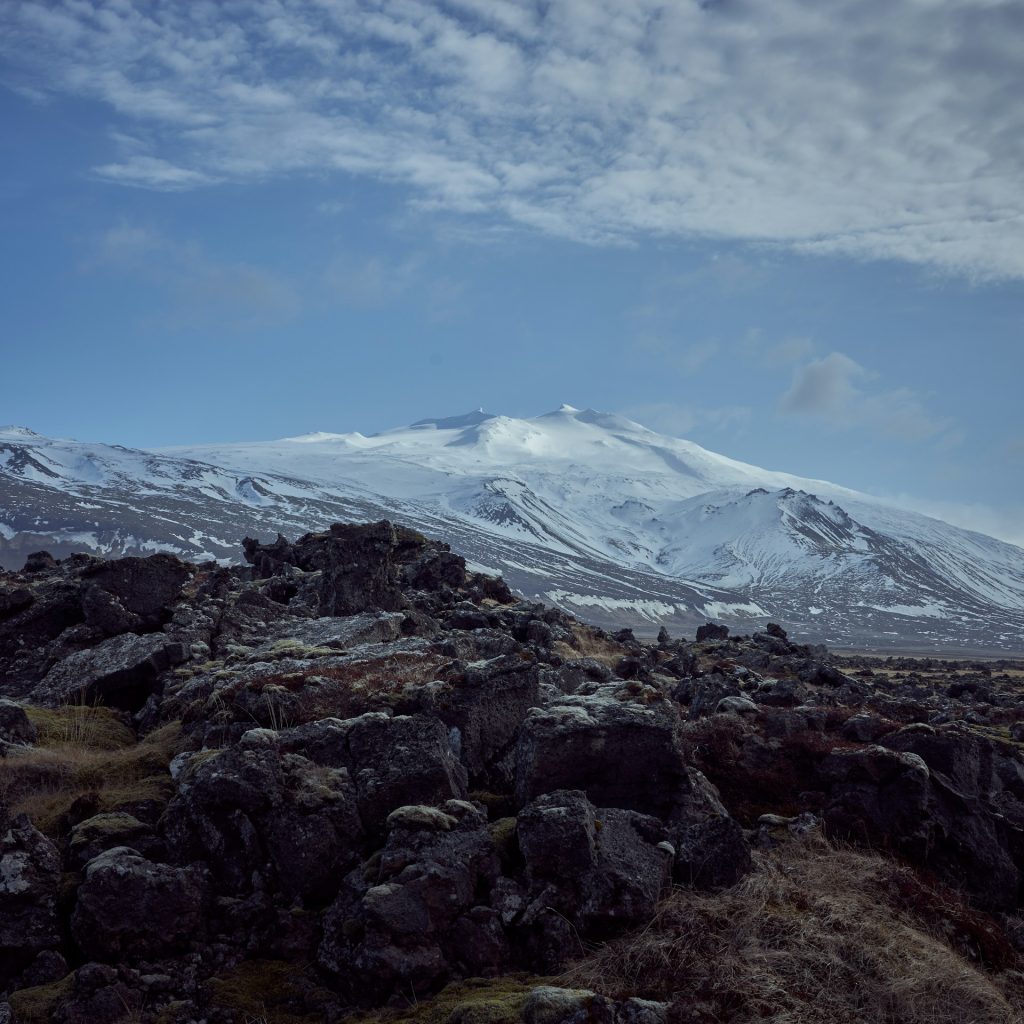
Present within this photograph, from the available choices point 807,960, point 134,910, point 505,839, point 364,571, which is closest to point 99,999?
point 134,910

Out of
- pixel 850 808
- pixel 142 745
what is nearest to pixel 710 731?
pixel 850 808

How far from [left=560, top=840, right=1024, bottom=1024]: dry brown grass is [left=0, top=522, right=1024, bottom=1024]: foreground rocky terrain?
30 millimetres

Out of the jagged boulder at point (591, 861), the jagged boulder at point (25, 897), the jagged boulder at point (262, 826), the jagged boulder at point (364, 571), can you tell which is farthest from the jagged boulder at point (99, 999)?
the jagged boulder at point (364, 571)

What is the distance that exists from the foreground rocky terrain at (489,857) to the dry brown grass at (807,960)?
3 cm

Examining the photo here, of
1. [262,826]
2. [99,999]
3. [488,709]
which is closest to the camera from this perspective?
[99,999]

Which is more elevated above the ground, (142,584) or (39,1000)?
(142,584)

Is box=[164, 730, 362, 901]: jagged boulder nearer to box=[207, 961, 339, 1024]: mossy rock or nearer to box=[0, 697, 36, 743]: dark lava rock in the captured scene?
box=[207, 961, 339, 1024]: mossy rock

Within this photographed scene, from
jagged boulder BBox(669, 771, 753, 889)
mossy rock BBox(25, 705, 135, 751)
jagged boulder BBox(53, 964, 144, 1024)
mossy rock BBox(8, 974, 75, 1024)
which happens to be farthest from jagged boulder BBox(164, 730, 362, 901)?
mossy rock BBox(25, 705, 135, 751)

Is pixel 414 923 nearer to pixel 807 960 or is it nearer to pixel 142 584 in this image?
pixel 807 960

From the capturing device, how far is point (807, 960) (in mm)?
8688

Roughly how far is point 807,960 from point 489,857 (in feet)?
12.0

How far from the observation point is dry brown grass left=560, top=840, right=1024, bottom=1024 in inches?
319

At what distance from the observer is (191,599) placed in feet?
87.6

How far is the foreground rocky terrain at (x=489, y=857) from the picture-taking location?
8.50 meters
